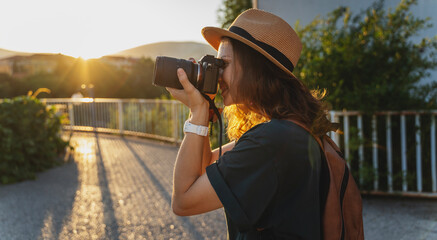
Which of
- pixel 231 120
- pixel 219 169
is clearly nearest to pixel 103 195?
pixel 231 120

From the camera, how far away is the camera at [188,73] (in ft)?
4.53

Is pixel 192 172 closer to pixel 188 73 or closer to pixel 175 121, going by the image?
pixel 188 73

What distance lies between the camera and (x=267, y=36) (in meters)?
1.35

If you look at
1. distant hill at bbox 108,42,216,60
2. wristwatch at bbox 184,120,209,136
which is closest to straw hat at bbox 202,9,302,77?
distant hill at bbox 108,42,216,60

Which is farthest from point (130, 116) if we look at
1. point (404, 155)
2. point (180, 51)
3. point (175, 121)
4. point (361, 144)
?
point (404, 155)

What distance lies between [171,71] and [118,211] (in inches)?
121

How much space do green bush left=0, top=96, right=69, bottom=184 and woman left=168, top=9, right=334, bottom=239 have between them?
195 inches

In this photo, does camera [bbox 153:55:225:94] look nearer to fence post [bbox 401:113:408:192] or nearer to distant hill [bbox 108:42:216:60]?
distant hill [bbox 108:42:216:60]

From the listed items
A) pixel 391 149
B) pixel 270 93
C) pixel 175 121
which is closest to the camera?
pixel 270 93

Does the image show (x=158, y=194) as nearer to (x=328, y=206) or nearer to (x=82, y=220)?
(x=82, y=220)

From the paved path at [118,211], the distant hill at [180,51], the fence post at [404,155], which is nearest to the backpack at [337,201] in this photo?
the distant hill at [180,51]

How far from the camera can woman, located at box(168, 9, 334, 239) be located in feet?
3.71

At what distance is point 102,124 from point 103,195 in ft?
24.0

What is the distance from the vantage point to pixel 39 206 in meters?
4.30
